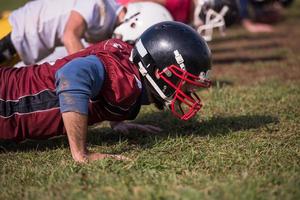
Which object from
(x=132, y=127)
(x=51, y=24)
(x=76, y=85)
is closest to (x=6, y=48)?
(x=51, y=24)

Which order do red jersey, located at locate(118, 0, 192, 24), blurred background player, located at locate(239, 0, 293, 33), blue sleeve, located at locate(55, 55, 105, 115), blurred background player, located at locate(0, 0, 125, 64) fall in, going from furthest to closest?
blurred background player, located at locate(239, 0, 293, 33) → red jersey, located at locate(118, 0, 192, 24) → blurred background player, located at locate(0, 0, 125, 64) → blue sleeve, located at locate(55, 55, 105, 115)

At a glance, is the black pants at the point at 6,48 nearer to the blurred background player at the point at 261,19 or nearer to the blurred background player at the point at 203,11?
the blurred background player at the point at 203,11

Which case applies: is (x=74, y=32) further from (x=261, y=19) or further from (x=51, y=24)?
(x=261, y=19)

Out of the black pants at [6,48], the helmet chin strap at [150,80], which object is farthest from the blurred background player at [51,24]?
the helmet chin strap at [150,80]

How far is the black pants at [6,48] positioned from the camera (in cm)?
514

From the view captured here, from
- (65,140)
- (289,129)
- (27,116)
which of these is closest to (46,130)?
(27,116)

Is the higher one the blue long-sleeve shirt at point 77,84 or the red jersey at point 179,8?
the blue long-sleeve shirt at point 77,84

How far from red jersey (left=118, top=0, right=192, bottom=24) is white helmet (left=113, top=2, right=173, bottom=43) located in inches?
41.7

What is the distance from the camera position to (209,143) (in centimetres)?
372

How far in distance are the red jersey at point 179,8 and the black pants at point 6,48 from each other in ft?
5.35

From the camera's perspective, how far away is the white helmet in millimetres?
4863

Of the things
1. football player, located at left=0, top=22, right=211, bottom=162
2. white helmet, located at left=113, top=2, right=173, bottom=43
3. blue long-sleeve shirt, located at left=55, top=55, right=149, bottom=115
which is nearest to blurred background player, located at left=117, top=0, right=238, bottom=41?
white helmet, located at left=113, top=2, right=173, bottom=43

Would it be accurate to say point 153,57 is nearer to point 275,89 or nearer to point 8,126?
point 8,126

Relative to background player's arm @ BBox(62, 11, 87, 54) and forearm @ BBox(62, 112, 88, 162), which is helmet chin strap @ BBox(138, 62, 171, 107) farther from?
background player's arm @ BBox(62, 11, 87, 54)
